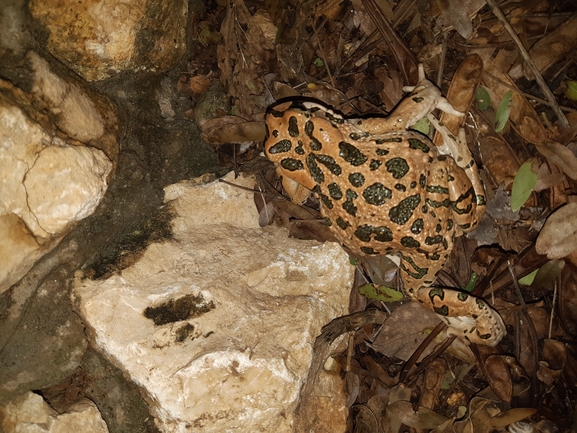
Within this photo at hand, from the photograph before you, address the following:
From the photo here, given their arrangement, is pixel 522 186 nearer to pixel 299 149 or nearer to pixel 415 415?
pixel 299 149

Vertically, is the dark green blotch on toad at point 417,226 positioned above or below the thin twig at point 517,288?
above

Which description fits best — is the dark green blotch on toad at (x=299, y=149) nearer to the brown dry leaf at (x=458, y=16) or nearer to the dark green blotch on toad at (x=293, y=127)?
the dark green blotch on toad at (x=293, y=127)

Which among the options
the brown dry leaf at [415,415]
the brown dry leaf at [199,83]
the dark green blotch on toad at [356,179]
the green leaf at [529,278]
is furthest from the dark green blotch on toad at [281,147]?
the brown dry leaf at [415,415]

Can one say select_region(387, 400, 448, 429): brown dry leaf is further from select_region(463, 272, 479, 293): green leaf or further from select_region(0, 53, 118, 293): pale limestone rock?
select_region(0, 53, 118, 293): pale limestone rock

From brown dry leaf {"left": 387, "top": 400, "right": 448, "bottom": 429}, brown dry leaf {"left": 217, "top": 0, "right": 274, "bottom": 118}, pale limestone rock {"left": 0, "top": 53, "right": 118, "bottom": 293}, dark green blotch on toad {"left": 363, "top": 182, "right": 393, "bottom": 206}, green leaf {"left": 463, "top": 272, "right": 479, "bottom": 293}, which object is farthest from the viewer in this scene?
brown dry leaf {"left": 217, "top": 0, "right": 274, "bottom": 118}

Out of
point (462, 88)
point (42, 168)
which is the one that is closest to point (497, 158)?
point (462, 88)

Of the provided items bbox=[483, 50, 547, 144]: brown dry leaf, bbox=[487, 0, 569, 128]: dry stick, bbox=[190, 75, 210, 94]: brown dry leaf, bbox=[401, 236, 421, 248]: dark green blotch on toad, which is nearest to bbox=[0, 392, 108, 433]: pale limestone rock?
bbox=[401, 236, 421, 248]: dark green blotch on toad
